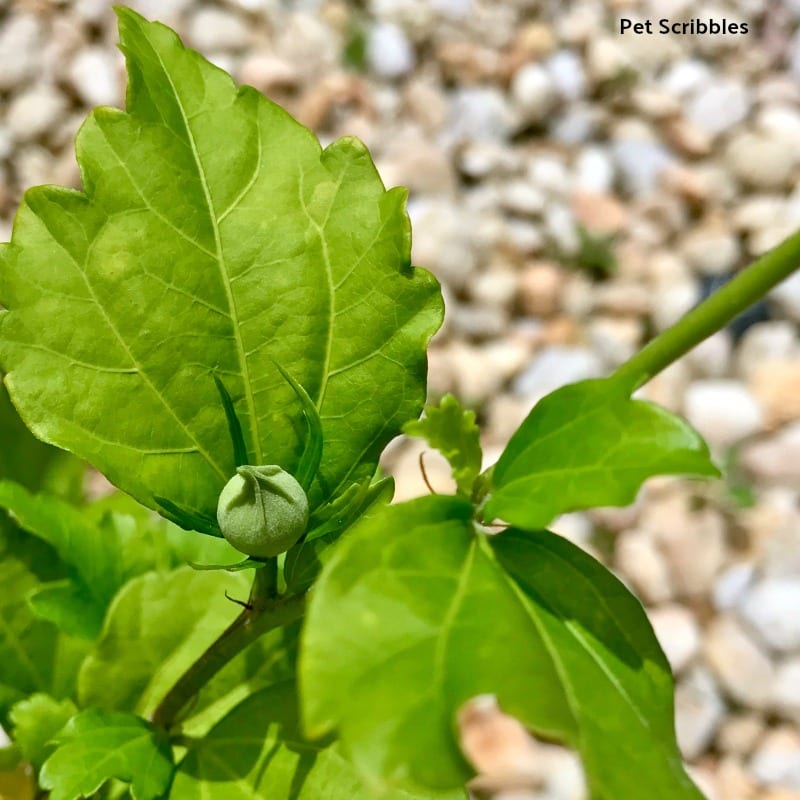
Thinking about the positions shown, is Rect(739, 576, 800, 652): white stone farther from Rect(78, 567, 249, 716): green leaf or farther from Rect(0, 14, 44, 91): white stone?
Rect(0, 14, 44, 91): white stone

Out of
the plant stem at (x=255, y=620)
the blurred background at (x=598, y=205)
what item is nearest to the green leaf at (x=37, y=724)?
the plant stem at (x=255, y=620)

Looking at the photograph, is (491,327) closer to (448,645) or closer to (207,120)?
(207,120)

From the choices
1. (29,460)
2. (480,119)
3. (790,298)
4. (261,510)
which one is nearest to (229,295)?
(261,510)

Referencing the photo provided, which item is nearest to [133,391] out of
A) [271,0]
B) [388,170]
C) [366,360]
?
[366,360]

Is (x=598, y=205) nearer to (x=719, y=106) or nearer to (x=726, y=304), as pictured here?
(x=719, y=106)

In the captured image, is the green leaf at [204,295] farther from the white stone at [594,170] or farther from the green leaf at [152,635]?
the white stone at [594,170]

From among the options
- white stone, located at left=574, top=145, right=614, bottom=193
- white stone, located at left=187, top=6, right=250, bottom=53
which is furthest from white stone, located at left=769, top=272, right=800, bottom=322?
white stone, located at left=187, top=6, right=250, bottom=53
